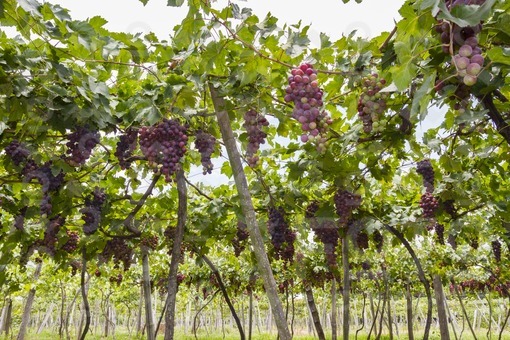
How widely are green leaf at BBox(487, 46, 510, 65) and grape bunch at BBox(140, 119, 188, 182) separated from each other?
6.27ft

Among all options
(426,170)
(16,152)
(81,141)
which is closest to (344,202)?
(426,170)

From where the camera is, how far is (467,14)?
117cm

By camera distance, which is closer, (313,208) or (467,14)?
(467,14)

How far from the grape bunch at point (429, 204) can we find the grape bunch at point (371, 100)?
2.10m

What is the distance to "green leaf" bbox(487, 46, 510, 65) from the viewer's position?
147 centimetres

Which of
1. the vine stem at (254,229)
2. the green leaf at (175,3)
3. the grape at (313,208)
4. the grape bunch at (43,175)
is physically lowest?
the vine stem at (254,229)

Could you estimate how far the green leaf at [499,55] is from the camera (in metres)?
1.47

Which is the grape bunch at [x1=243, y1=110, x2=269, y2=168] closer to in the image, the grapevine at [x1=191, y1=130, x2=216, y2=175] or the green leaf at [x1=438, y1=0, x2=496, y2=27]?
the grapevine at [x1=191, y1=130, x2=216, y2=175]

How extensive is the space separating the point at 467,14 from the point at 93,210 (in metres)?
3.69

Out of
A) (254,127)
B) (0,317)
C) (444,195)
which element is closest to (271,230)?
(254,127)

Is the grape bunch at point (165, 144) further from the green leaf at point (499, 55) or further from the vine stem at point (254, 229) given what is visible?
the green leaf at point (499, 55)

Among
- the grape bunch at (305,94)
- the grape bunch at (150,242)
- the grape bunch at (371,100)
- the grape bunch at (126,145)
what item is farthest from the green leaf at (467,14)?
the grape bunch at (150,242)

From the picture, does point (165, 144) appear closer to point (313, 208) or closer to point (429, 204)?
point (313, 208)

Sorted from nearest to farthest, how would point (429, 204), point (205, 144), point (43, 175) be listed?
point (43, 175), point (205, 144), point (429, 204)
